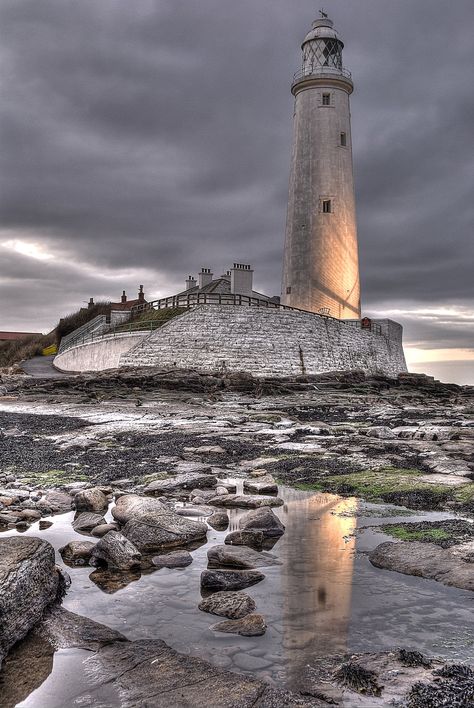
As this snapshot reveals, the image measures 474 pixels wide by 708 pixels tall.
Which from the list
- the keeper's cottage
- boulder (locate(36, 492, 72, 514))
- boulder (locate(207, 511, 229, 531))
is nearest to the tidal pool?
boulder (locate(207, 511, 229, 531))

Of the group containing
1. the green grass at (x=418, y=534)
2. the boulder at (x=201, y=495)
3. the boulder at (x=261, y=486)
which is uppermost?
the boulder at (x=261, y=486)

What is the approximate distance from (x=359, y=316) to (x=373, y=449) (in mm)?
35027

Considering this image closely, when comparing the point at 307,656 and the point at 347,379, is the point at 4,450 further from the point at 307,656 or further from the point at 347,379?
the point at 347,379

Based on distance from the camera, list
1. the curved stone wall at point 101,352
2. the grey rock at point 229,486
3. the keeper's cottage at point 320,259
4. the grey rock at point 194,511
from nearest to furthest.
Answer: the grey rock at point 194,511 < the grey rock at point 229,486 < the curved stone wall at point 101,352 < the keeper's cottage at point 320,259

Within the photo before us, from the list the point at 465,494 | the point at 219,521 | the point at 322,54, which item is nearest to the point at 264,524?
the point at 219,521

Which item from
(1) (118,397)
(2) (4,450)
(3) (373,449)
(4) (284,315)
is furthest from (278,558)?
(4) (284,315)

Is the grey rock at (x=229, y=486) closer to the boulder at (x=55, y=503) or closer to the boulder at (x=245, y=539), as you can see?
the boulder at (x=55, y=503)

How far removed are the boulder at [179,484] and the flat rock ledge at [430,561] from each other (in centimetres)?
328

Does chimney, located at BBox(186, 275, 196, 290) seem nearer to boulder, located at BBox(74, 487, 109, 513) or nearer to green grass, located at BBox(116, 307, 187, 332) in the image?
green grass, located at BBox(116, 307, 187, 332)

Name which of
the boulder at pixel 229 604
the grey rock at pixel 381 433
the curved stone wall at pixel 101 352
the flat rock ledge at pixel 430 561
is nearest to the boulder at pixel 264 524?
the flat rock ledge at pixel 430 561

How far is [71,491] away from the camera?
7.82 metres

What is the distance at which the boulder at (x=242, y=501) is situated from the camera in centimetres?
712

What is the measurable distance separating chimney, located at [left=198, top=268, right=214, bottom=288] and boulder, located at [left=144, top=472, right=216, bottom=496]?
145ft

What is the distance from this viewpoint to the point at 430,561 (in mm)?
4992
